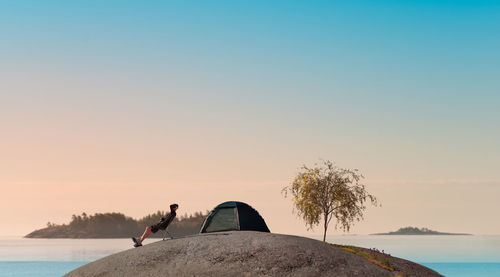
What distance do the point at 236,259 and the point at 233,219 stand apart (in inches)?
207

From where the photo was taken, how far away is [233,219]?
3006 cm

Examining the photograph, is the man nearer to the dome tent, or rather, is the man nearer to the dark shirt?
the dark shirt

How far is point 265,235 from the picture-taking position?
27438 mm

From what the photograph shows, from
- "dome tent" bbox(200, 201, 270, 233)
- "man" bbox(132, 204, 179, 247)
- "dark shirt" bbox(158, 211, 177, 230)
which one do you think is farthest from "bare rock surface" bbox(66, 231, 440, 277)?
"dome tent" bbox(200, 201, 270, 233)

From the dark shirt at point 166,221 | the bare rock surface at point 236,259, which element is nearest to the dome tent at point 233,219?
the bare rock surface at point 236,259

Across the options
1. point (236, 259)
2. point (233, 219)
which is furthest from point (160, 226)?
point (236, 259)

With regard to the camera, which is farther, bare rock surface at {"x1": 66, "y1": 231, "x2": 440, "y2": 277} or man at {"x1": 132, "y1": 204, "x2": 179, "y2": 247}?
man at {"x1": 132, "y1": 204, "x2": 179, "y2": 247}

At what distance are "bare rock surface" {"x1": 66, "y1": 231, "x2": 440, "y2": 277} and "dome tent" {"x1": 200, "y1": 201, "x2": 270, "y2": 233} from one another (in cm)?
156

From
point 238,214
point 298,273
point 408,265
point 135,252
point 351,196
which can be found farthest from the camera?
point 351,196

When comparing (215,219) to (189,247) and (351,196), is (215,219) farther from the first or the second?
(351,196)

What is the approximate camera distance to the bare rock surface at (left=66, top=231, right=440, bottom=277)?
80.2ft

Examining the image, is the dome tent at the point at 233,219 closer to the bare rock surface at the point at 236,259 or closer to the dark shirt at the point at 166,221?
the bare rock surface at the point at 236,259

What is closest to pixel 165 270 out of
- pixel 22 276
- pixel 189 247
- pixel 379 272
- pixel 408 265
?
pixel 189 247

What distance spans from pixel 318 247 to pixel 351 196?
93.9ft
